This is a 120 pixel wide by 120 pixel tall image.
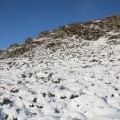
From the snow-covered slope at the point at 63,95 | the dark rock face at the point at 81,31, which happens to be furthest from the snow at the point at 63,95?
the dark rock face at the point at 81,31

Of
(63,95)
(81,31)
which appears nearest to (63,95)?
(63,95)

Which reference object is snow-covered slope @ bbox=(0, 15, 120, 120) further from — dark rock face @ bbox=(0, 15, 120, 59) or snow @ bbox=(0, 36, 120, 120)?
dark rock face @ bbox=(0, 15, 120, 59)

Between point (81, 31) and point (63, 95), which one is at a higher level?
point (81, 31)

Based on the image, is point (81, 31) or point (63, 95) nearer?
point (63, 95)

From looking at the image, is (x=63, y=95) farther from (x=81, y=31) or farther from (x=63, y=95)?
(x=81, y=31)

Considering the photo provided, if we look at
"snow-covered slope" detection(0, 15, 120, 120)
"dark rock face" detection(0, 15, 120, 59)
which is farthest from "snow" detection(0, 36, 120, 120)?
"dark rock face" detection(0, 15, 120, 59)

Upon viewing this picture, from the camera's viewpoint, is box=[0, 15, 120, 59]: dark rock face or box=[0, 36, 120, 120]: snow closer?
box=[0, 36, 120, 120]: snow

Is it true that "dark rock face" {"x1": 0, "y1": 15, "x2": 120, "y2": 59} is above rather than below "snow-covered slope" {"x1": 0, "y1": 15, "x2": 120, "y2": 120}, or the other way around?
above

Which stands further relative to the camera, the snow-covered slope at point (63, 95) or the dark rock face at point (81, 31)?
the dark rock face at point (81, 31)

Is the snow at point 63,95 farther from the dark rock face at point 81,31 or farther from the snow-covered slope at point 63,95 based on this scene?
the dark rock face at point 81,31

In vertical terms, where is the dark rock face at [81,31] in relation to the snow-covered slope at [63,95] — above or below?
above

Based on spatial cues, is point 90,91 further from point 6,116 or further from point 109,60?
point 109,60

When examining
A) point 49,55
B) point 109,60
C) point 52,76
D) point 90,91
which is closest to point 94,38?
point 49,55

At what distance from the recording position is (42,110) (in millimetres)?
11297
